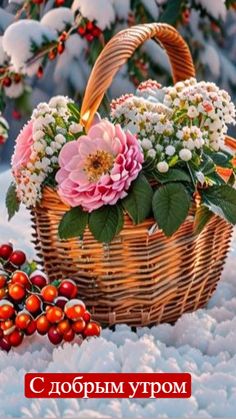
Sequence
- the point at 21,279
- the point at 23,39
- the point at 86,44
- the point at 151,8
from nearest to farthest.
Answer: the point at 21,279, the point at 23,39, the point at 151,8, the point at 86,44

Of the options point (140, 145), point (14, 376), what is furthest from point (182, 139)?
point (14, 376)

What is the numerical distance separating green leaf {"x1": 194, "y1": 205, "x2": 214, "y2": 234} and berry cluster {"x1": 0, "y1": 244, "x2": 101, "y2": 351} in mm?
205

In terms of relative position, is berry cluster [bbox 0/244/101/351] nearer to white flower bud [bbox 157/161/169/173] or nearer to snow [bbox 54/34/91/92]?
white flower bud [bbox 157/161/169/173]

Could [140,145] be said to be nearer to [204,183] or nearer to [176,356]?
[204,183]

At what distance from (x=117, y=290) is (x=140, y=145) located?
22 centimetres

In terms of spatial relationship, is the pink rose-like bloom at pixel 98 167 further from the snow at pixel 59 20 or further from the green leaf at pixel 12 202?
the snow at pixel 59 20

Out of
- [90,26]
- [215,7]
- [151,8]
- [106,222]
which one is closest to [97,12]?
[90,26]

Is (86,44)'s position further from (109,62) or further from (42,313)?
(42,313)

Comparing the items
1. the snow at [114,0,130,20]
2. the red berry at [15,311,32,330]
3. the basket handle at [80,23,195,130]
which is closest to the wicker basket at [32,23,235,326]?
the basket handle at [80,23,195,130]

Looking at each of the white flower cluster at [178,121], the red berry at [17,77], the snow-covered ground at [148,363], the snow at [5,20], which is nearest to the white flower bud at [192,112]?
the white flower cluster at [178,121]

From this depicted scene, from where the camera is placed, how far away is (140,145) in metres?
1.09

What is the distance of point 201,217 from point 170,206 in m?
0.09

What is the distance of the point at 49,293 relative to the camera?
107 centimetres

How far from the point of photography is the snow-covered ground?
2.98 ft
